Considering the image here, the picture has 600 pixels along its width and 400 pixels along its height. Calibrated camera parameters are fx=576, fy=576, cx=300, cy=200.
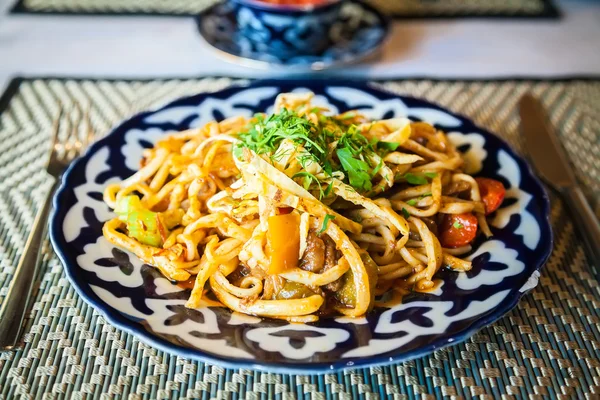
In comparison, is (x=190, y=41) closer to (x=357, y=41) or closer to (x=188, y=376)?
(x=357, y=41)

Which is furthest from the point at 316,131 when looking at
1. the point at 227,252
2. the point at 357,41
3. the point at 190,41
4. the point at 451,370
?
the point at 190,41

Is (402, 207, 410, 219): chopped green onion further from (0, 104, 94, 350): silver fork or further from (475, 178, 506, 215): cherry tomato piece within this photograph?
(0, 104, 94, 350): silver fork

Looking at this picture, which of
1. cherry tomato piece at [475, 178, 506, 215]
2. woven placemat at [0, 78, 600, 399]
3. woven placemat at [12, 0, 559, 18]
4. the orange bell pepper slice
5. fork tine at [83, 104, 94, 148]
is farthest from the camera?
woven placemat at [12, 0, 559, 18]

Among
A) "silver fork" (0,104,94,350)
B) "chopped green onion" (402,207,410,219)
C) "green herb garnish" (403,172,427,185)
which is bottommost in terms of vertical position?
"silver fork" (0,104,94,350)

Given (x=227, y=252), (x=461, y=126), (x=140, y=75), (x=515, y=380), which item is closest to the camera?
(x=515, y=380)

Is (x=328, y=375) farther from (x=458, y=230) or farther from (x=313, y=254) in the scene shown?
(x=458, y=230)

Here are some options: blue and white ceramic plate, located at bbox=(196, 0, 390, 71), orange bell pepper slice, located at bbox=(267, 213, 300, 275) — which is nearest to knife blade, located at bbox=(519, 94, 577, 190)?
blue and white ceramic plate, located at bbox=(196, 0, 390, 71)
